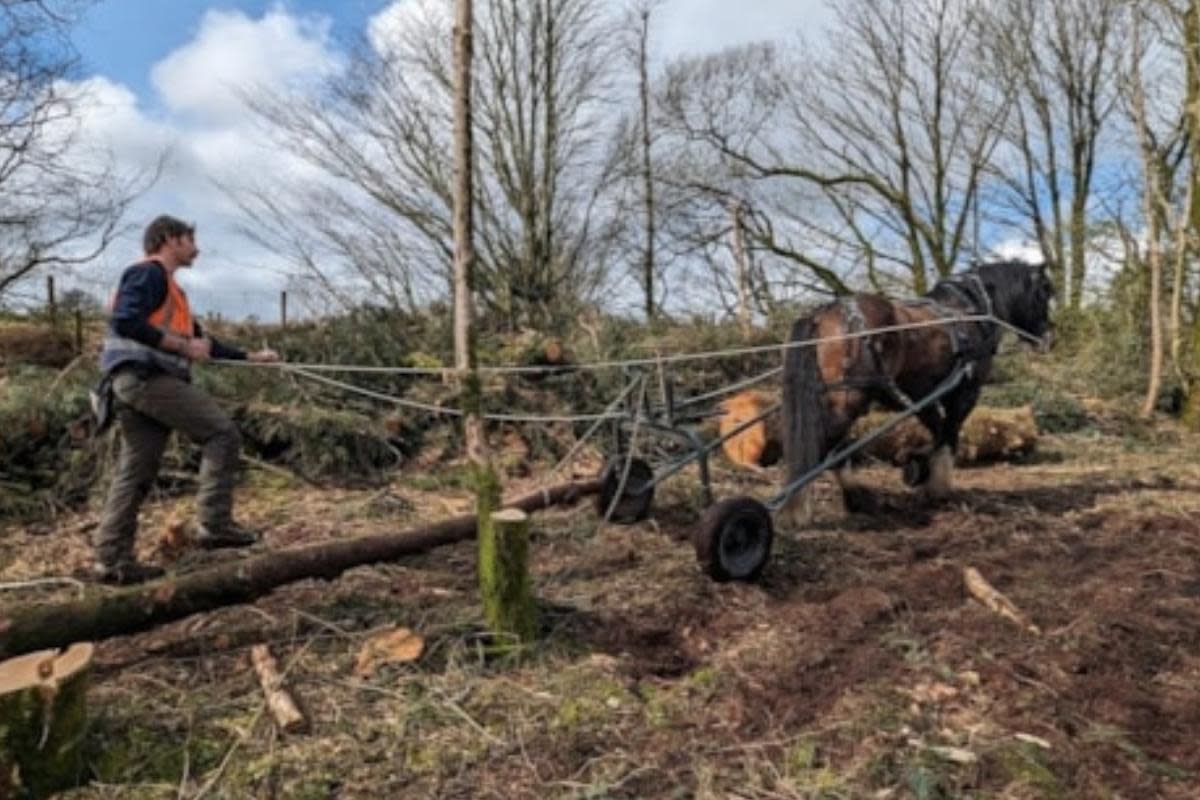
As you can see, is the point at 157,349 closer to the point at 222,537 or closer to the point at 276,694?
the point at 222,537

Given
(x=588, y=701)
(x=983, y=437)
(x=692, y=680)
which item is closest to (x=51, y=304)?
(x=588, y=701)

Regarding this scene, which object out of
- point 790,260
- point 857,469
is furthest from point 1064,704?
point 790,260

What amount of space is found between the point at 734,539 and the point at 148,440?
2835 mm

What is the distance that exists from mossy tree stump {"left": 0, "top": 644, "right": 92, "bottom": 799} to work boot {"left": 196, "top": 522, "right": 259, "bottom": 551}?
6.10 feet

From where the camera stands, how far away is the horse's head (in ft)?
23.5

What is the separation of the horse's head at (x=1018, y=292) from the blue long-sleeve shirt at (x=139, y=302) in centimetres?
548

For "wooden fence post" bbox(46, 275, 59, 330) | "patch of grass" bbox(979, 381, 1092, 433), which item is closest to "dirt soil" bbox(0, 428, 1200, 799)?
"wooden fence post" bbox(46, 275, 59, 330)

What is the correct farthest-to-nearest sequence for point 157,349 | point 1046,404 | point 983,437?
1. point 1046,404
2. point 983,437
3. point 157,349

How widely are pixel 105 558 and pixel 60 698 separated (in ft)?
6.03

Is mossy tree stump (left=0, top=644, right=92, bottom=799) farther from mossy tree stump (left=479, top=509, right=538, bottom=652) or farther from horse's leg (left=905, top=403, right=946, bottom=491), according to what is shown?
horse's leg (left=905, top=403, right=946, bottom=491)

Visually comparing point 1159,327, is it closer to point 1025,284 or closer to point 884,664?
point 1025,284

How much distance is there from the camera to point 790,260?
2022 cm

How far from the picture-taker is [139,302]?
14.3 ft

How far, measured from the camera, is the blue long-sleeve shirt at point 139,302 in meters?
4.34
